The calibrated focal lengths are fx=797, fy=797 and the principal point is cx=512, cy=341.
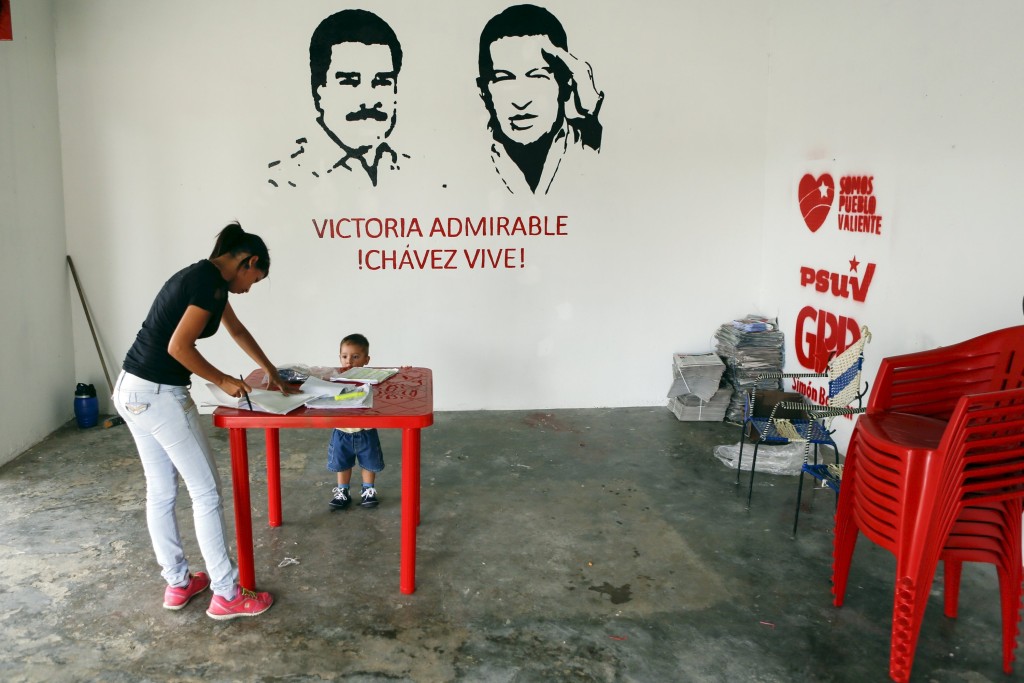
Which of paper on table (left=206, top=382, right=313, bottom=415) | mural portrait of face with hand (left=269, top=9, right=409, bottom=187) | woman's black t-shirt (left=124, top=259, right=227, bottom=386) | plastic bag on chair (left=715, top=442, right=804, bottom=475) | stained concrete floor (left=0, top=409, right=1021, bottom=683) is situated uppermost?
mural portrait of face with hand (left=269, top=9, right=409, bottom=187)

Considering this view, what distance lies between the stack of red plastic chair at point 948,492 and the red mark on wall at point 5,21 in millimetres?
5257

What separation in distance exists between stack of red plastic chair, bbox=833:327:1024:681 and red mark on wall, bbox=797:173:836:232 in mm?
2308

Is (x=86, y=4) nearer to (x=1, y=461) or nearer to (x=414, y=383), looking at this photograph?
(x=1, y=461)

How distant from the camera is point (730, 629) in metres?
3.21

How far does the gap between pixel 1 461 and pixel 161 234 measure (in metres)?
1.88

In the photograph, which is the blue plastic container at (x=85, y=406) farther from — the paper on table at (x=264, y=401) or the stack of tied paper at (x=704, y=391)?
the stack of tied paper at (x=704, y=391)

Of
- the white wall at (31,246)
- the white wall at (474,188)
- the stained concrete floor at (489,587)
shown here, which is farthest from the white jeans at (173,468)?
the white wall at (474,188)

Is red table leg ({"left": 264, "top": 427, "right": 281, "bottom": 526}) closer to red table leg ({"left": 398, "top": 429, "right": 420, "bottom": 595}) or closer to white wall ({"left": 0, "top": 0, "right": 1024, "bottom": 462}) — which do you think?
red table leg ({"left": 398, "top": 429, "right": 420, "bottom": 595})

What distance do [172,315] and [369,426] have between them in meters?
0.85

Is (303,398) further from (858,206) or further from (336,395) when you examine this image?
(858,206)

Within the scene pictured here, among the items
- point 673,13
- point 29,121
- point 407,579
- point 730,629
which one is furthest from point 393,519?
point 673,13

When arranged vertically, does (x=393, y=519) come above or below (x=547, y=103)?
below

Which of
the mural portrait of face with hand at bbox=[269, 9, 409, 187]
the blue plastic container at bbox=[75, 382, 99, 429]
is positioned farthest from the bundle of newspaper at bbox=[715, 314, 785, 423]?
the blue plastic container at bbox=[75, 382, 99, 429]

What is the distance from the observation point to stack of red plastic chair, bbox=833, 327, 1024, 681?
8.96 feet
